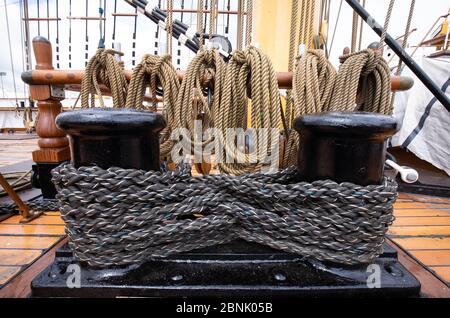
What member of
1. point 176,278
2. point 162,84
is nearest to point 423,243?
point 176,278

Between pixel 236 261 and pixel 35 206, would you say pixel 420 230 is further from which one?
pixel 35 206

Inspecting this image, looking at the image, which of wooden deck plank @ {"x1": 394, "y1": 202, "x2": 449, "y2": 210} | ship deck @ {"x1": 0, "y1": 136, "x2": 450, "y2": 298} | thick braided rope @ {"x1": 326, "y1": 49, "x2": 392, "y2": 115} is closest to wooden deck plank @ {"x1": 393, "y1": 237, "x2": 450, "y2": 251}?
ship deck @ {"x1": 0, "y1": 136, "x2": 450, "y2": 298}

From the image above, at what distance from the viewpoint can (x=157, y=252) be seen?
794mm

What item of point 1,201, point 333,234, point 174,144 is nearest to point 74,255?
point 174,144

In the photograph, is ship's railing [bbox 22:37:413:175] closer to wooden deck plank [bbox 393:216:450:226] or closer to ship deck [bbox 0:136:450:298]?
ship deck [bbox 0:136:450:298]

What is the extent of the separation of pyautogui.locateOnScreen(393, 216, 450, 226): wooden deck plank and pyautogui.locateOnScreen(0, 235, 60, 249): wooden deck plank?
1472 mm

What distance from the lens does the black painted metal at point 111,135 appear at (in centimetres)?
71

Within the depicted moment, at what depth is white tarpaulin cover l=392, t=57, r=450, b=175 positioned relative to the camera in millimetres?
2250

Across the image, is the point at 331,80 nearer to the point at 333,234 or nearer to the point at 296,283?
the point at 333,234

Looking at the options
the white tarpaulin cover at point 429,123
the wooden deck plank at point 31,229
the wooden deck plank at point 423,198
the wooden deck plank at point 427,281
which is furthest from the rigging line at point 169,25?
the white tarpaulin cover at point 429,123

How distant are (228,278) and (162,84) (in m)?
0.74

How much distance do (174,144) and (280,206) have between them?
490 millimetres

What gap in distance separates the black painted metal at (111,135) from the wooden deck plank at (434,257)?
0.97m

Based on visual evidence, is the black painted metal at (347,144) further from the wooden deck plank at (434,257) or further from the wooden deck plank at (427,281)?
the wooden deck plank at (434,257)
